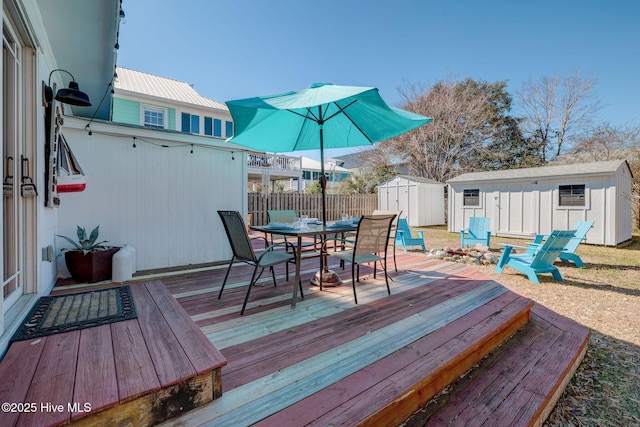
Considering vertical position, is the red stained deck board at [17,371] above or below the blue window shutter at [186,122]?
below

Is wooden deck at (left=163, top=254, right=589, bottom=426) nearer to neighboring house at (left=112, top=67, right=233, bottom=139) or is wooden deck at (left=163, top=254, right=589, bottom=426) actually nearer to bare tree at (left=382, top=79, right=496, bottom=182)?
neighboring house at (left=112, top=67, right=233, bottom=139)

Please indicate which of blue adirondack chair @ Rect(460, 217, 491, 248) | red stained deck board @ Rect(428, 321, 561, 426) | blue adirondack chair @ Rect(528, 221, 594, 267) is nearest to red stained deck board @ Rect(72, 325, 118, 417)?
red stained deck board @ Rect(428, 321, 561, 426)

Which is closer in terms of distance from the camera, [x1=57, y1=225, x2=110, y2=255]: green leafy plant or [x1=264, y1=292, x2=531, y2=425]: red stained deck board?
[x1=264, y1=292, x2=531, y2=425]: red stained deck board

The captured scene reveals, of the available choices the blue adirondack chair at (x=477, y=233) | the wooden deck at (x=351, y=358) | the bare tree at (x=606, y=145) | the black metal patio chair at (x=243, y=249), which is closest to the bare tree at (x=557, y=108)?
the bare tree at (x=606, y=145)

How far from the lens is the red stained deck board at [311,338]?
1.76 meters

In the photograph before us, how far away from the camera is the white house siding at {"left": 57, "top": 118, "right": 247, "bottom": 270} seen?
3875mm

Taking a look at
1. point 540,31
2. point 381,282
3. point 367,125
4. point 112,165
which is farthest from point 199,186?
point 540,31

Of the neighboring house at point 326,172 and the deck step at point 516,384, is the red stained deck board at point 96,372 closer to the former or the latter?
the deck step at point 516,384

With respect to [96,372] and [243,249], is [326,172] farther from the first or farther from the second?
[96,372]

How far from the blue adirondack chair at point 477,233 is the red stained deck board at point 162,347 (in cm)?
696

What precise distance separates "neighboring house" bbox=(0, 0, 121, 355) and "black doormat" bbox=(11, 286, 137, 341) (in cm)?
8

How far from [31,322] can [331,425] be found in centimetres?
214

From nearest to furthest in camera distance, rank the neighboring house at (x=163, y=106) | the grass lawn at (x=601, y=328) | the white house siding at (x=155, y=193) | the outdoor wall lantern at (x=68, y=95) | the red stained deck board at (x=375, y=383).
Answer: the red stained deck board at (x=375, y=383) < the grass lawn at (x=601, y=328) < the outdoor wall lantern at (x=68, y=95) < the white house siding at (x=155, y=193) < the neighboring house at (x=163, y=106)

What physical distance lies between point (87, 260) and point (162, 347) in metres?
2.62
